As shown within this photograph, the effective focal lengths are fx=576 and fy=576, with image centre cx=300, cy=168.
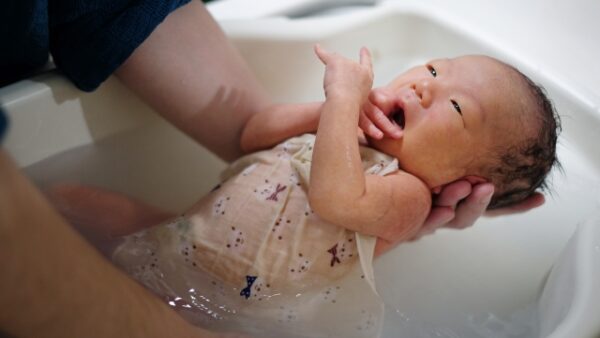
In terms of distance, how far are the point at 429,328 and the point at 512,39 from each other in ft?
1.94

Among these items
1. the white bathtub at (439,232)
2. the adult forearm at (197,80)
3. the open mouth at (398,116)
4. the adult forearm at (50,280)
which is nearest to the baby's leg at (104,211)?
the white bathtub at (439,232)

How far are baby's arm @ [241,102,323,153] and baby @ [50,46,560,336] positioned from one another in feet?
0.15

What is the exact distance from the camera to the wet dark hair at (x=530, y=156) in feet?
2.47

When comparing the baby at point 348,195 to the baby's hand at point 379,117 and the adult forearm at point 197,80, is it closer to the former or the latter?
the baby's hand at point 379,117

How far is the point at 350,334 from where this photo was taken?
82 cm

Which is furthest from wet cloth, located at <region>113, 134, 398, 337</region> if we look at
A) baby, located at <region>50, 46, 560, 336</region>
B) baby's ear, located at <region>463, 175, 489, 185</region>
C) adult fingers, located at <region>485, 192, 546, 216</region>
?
adult fingers, located at <region>485, 192, 546, 216</region>

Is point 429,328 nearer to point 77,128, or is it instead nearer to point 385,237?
point 385,237

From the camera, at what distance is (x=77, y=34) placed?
31.5 inches

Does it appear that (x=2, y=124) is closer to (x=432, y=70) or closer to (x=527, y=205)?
(x=432, y=70)

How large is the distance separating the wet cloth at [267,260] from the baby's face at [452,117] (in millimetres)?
45

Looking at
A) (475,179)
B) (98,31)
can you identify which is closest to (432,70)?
(475,179)

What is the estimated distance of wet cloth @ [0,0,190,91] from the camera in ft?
2.41

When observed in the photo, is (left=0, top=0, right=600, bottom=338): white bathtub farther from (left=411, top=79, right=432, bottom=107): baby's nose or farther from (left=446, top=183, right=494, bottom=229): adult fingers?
(left=411, top=79, right=432, bottom=107): baby's nose

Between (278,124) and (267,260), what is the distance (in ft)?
0.75
